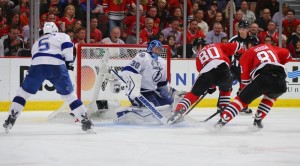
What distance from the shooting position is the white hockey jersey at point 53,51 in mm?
6688

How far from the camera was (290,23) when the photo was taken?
11672 millimetres

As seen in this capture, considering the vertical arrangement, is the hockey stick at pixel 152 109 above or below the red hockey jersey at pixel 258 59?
below

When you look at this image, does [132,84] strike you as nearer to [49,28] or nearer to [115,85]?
[115,85]

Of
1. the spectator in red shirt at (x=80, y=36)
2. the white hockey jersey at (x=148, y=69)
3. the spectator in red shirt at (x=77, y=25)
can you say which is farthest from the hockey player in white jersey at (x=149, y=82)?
the spectator in red shirt at (x=77, y=25)

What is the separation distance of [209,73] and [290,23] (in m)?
4.54

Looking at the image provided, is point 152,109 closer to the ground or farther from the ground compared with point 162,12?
closer to the ground

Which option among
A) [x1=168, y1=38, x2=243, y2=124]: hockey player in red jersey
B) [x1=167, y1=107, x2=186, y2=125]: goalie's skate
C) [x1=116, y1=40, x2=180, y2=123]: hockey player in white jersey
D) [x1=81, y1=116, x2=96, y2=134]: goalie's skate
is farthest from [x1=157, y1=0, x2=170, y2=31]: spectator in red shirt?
[x1=81, y1=116, x2=96, y2=134]: goalie's skate

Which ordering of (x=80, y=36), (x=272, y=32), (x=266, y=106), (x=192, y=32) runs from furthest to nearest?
(x=272, y=32)
(x=192, y=32)
(x=80, y=36)
(x=266, y=106)

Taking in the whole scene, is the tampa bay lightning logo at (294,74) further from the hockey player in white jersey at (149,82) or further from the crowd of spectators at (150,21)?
the hockey player in white jersey at (149,82)

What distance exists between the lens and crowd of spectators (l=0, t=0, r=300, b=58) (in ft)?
32.1

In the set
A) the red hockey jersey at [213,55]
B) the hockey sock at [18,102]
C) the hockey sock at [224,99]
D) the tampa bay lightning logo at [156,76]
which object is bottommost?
the hockey sock at [224,99]

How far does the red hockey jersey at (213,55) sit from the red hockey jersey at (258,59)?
1.41 feet

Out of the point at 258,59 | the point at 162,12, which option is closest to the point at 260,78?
the point at 258,59

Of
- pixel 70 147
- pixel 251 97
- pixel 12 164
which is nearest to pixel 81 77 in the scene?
pixel 251 97
